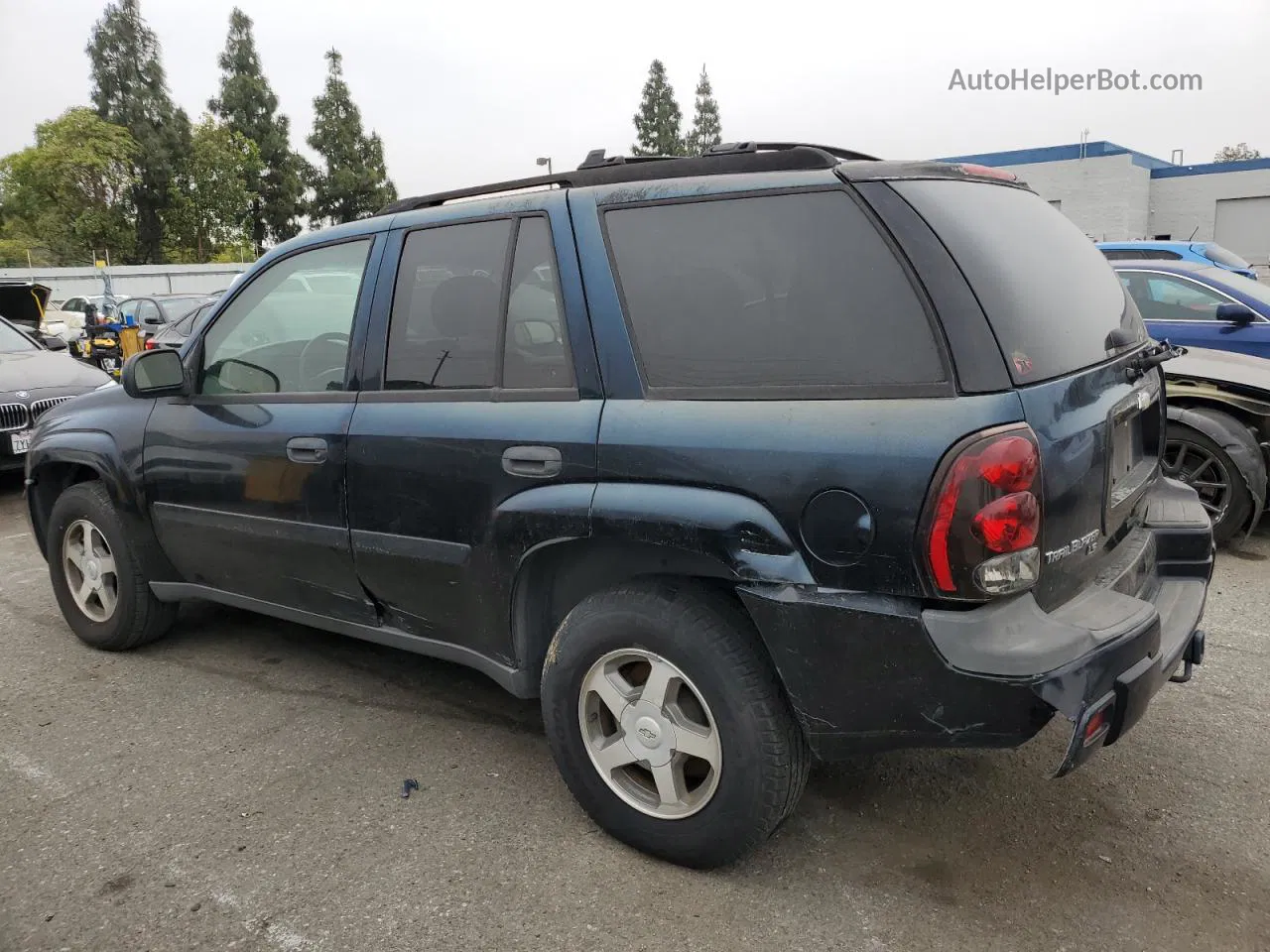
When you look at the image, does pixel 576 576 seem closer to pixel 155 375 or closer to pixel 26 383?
pixel 155 375

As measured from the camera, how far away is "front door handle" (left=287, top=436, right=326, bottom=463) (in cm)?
325

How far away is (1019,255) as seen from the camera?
2.48 m

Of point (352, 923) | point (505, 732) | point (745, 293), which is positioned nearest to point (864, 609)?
point (745, 293)

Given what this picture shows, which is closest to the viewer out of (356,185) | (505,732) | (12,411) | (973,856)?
(973,856)

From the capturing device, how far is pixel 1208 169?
32.8m

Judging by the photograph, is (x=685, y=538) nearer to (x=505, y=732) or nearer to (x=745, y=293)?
(x=745, y=293)

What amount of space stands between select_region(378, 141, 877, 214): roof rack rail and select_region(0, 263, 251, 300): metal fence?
41.8m

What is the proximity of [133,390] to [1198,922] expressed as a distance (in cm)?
395

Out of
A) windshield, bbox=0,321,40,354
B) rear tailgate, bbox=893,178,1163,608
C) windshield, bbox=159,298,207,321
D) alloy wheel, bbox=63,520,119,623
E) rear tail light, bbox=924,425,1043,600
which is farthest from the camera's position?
windshield, bbox=159,298,207,321

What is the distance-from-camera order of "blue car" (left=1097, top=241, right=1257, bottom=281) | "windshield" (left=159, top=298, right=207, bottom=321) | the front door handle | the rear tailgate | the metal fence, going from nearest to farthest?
the rear tailgate → the front door handle → "blue car" (left=1097, top=241, right=1257, bottom=281) → "windshield" (left=159, top=298, right=207, bottom=321) → the metal fence

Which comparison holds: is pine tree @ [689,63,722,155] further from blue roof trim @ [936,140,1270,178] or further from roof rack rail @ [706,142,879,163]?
roof rack rail @ [706,142,879,163]

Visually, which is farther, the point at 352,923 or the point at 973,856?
the point at 973,856

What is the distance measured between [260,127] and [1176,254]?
58.7 meters

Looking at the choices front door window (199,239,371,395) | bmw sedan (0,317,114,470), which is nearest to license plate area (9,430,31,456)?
bmw sedan (0,317,114,470)
